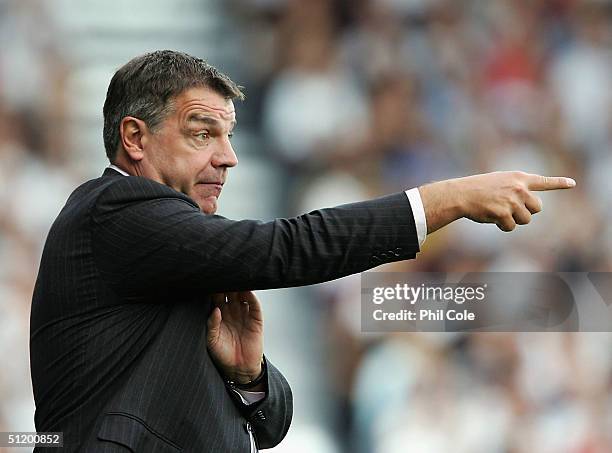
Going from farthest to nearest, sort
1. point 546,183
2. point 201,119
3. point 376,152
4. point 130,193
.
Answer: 1. point 376,152
2. point 201,119
3. point 130,193
4. point 546,183

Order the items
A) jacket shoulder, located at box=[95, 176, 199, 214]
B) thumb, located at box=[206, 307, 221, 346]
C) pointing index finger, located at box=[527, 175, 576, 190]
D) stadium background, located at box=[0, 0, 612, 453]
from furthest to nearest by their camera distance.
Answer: stadium background, located at box=[0, 0, 612, 453], thumb, located at box=[206, 307, 221, 346], jacket shoulder, located at box=[95, 176, 199, 214], pointing index finger, located at box=[527, 175, 576, 190]

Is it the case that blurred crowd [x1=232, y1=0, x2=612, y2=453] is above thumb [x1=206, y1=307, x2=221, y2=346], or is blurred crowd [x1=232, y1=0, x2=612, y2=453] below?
above

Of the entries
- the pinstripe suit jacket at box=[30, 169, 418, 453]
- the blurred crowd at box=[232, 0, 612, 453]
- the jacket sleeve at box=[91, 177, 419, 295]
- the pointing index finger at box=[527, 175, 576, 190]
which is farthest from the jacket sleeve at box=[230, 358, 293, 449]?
the blurred crowd at box=[232, 0, 612, 453]

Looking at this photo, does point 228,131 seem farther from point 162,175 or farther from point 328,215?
point 328,215

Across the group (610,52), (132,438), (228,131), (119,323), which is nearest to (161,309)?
(119,323)

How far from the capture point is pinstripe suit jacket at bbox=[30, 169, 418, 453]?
184cm

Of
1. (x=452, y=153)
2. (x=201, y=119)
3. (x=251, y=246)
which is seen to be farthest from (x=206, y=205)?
(x=452, y=153)

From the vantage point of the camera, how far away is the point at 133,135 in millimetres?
2051

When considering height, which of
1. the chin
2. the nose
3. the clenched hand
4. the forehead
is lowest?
the clenched hand

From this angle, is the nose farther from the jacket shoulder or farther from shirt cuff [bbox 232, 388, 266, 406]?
shirt cuff [bbox 232, 388, 266, 406]

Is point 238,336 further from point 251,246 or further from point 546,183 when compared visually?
point 546,183

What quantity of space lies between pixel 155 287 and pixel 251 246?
20 centimetres

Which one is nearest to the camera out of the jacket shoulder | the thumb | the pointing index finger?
the pointing index finger

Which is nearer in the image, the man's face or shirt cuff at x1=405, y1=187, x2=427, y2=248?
shirt cuff at x1=405, y1=187, x2=427, y2=248
